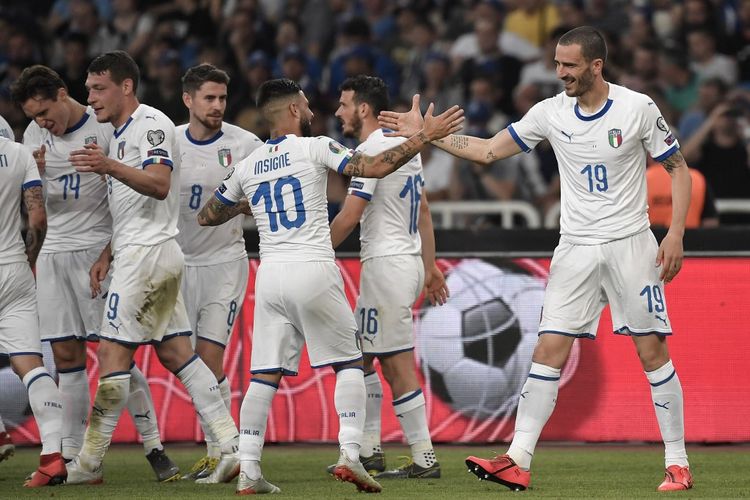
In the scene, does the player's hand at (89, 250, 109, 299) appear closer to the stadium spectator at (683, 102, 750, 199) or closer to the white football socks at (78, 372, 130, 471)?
the white football socks at (78, 372, 130, 471)

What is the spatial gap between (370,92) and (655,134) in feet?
6.08

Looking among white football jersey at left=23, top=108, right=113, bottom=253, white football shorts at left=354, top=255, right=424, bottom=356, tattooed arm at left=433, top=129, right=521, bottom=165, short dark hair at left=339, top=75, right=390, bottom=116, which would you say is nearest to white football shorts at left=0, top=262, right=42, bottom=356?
white football jersey at left=23, top=108, right=113, bottom=253

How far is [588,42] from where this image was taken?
7.23 m

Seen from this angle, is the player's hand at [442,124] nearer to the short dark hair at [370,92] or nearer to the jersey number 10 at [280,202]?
the jersey number 10 at [280,202]

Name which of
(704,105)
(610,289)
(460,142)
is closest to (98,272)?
(460,142)

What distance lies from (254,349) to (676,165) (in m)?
2.59

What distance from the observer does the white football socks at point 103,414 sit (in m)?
7.69

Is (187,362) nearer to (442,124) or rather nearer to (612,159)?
(442,124)

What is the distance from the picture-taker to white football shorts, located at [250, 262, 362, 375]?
23.2 ft

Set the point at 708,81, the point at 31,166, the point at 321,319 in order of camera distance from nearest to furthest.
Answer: the point at 321,319
the point at 31,166
the point at 708,81

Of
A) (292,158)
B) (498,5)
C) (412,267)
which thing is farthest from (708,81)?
(292,158)

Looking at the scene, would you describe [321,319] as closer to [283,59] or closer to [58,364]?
[58,364]

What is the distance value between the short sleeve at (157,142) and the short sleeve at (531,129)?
6.67 ft

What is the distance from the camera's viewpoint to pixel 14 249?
25.9 feet
